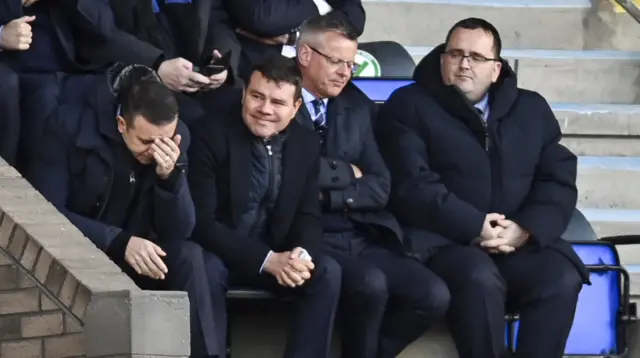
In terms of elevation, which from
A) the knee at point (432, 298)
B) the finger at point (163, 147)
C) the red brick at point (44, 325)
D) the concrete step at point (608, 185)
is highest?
the finger at point (163, 147)

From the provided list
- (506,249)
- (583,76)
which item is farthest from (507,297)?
(583,76)

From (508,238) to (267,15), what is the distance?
1.30 meters

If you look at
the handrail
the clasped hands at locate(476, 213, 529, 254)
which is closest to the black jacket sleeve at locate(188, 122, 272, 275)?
the clasped hands at locate(476, 213, 529, 254)

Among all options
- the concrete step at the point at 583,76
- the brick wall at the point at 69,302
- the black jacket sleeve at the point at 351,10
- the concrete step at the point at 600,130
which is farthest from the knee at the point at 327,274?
the concrete step at the point at 583,76

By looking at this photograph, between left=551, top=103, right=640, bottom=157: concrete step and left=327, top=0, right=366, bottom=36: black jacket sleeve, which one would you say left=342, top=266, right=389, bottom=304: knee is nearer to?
left=327, top=0, right=366, bottom=36: black jacket sleeve

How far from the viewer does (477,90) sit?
6641mm

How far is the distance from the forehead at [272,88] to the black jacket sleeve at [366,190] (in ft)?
1.26

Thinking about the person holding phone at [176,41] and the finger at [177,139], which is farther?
the person holding phone at [176,41]

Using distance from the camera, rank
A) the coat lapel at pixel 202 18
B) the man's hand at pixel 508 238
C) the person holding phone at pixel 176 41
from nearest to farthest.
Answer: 1. the person holding phone at pixel 176 41
2. the man's hand at pixel 508 238
3. the coat lapel at pixel 202 18

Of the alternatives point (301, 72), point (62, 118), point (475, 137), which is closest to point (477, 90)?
point (475, 137)

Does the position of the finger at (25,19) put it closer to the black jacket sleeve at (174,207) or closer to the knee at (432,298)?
the black jacket sleeve at (174,207)

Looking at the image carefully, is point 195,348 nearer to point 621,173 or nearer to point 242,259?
point 242,259

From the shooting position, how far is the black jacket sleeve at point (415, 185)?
6375mm

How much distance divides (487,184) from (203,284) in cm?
128
